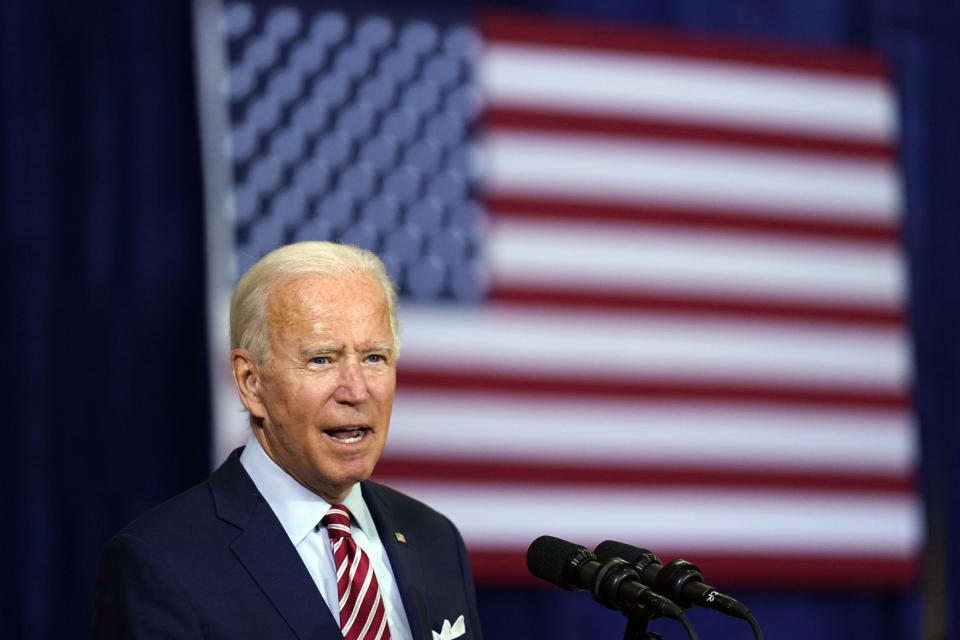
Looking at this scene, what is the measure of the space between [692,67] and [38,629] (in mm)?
2285

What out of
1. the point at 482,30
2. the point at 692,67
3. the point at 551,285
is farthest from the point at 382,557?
the point at 692,67

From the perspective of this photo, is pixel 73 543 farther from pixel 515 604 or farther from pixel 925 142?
pixel 925 142

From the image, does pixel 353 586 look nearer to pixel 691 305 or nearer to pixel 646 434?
pixel 646 434

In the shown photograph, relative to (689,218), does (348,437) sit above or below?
below

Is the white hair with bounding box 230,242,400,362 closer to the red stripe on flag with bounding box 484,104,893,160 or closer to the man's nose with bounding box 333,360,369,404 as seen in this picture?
the man's nose with bounding box 333,360,369,404

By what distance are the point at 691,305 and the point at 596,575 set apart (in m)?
2.06

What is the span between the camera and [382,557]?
1.62 m

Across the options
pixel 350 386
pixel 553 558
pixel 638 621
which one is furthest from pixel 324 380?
pixel 638 621

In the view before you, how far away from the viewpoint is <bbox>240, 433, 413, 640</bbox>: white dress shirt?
4.94ft

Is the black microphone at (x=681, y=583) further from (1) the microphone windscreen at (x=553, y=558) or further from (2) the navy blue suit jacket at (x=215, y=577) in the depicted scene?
(2) the navy blue suit jacket at (x=215, y=577)

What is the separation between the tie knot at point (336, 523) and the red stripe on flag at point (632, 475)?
133 cm

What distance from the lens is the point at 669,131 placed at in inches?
131

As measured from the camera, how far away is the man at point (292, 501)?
140 cm

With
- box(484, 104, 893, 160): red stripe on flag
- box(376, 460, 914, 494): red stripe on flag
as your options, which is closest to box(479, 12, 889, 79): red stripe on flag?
box(484, 104, 893, 160): red stripe on flag
